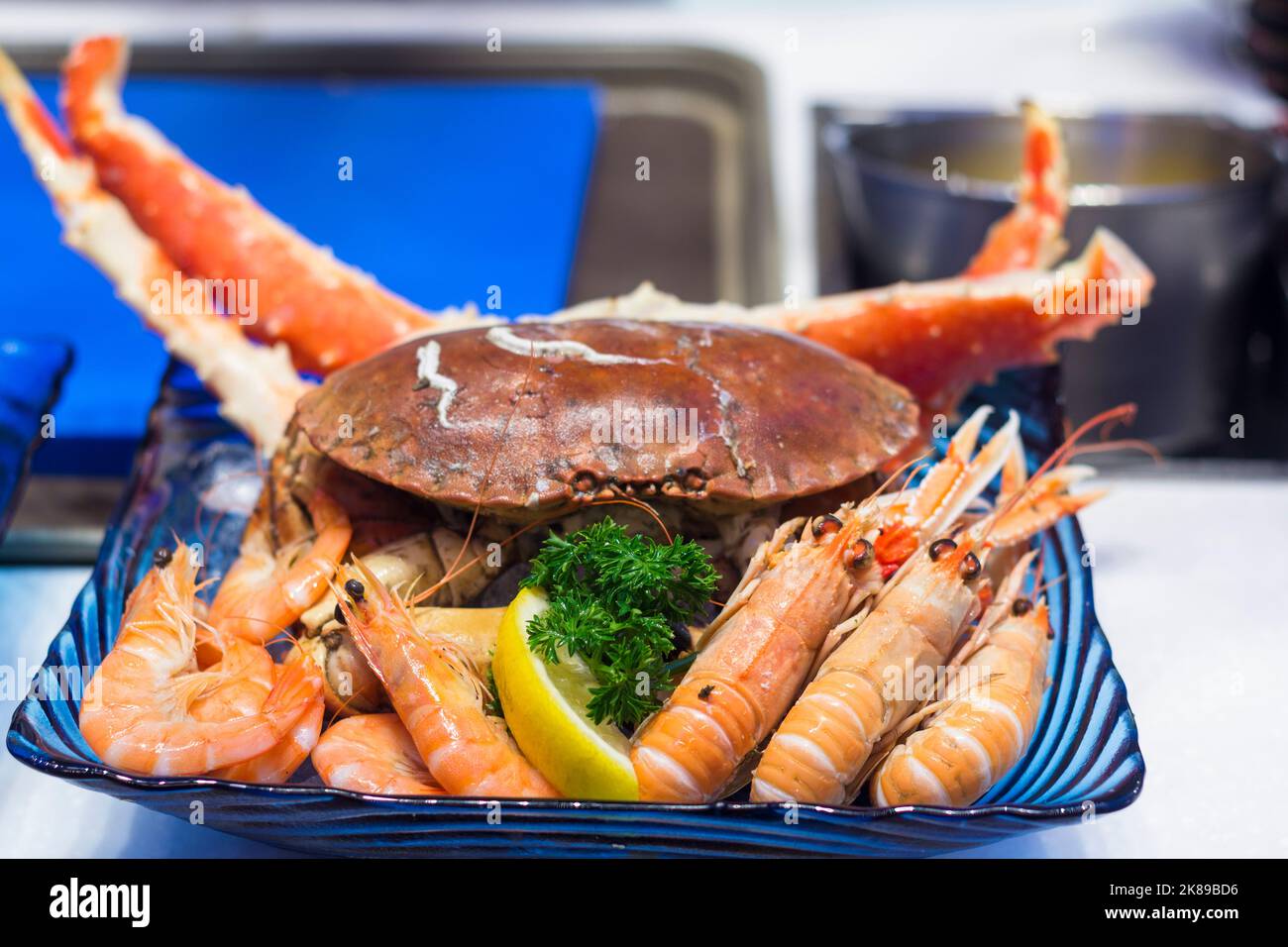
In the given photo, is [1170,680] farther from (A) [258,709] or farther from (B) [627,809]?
(A) [258,709]

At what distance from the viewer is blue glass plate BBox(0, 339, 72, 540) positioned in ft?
5.38

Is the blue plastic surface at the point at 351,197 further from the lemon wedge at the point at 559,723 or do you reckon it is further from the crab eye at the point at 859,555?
the crab eye at the point at 859,555

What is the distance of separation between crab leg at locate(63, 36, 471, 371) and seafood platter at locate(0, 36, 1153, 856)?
0.10 meters

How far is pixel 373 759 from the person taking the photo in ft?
3.90

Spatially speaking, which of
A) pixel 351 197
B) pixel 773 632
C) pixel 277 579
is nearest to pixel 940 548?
pixel 773 632

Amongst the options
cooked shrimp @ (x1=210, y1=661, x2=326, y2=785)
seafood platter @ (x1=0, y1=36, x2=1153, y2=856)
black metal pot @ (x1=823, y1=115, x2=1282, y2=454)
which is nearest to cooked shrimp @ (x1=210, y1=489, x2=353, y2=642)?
seafood platter @ (x1=0, y1=36, x2=1153, y2=856)

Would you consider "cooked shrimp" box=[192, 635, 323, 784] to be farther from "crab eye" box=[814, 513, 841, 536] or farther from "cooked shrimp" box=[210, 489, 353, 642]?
"crab eye" box=[814, 513, 841, 536]

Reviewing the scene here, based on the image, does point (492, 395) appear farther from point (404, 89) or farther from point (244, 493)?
point (404, 89)

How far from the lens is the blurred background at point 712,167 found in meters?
2.24

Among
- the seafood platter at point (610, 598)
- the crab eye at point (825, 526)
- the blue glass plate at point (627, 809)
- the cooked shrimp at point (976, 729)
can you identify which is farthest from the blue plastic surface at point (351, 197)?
the cooked shrimp at point (976, 729)

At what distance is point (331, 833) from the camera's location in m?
1.11

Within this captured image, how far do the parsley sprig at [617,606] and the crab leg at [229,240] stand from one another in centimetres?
69

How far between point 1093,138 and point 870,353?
4.16ft
